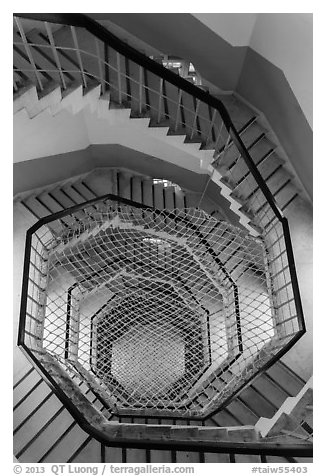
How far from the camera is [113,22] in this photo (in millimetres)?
→ 5445

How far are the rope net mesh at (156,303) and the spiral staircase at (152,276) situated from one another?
0.04 m

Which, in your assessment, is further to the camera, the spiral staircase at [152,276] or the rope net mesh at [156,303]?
the rope net mesh at [156,303]

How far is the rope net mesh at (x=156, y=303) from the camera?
16.7ft

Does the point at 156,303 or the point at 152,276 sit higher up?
the point at 152,276

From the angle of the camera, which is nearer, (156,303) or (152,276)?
(152,276)

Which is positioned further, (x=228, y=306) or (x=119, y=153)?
(x=119, y=153)

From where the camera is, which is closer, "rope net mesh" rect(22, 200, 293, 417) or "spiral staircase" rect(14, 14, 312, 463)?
"spiral staircase" rect(14, 14, 312, 463)

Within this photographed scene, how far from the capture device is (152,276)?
21.2 ft

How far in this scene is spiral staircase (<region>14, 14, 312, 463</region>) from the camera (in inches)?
139

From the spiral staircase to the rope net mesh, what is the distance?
0.04 metres

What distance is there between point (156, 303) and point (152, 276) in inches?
17.6
